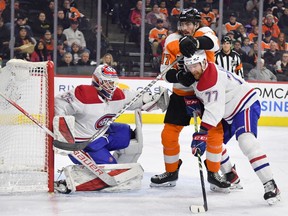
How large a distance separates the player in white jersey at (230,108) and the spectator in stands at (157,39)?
171 inches

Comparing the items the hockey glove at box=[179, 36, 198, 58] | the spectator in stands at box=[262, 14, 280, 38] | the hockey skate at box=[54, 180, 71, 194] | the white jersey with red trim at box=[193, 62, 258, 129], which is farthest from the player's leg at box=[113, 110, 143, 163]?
the spectator in stands at box=[262, 14, 280, 38]

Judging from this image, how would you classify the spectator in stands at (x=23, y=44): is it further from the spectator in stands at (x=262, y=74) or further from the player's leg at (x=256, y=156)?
the player's leg at (x=256, y=156)

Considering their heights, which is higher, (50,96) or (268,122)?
(50,96)

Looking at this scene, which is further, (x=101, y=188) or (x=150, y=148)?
(x=150, y=148)

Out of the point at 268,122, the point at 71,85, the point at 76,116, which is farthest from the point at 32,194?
the point at 268,122

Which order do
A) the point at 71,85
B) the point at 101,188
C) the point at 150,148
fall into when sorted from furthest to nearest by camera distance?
the point at 71,85 → the point at 150,148 → the point at 101,188

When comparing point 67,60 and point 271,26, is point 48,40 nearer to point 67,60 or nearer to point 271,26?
point 67,60

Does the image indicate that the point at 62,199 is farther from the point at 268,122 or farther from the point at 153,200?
the point at 268,122

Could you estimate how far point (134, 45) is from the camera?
841cm

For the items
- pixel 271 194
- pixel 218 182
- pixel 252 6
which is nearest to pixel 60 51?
pixel 252 6

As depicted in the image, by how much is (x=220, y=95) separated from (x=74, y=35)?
4.69 meters

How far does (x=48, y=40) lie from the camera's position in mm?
8297

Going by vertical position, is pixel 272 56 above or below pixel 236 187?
above

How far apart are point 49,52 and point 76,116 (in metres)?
4.11
